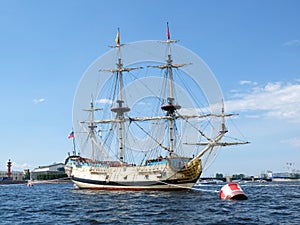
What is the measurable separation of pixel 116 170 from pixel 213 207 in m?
42.3

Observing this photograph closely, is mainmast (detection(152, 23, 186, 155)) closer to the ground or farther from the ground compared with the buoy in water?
farther from the ground

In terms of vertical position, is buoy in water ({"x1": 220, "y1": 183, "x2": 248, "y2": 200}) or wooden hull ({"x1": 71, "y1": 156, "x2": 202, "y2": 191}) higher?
wooden hull ({"x1": 71, "y1": 156, "x2": 202, "y2": 191})

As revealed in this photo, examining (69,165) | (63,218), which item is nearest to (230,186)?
(63,218)

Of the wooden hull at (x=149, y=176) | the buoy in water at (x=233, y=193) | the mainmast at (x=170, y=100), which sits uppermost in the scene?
the mainmast at (x=170, y=100)

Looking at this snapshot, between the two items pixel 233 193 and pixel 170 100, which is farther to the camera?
pixel 170 100

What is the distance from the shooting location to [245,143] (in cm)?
7156

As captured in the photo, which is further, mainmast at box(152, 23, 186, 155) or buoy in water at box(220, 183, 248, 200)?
mainmast at box(152, 23, 186, 155)

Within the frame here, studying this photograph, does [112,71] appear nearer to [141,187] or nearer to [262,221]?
[141,187]

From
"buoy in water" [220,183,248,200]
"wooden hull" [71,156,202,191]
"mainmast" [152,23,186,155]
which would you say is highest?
"mainmast" [152,23,186,155]

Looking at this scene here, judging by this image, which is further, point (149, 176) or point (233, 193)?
point (149, 176)

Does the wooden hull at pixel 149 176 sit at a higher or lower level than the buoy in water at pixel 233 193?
higher

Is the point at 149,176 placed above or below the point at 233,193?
above

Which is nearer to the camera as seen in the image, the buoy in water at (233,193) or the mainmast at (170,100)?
the buoy in water at (233,193)

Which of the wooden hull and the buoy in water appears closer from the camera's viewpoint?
the buoy in water
